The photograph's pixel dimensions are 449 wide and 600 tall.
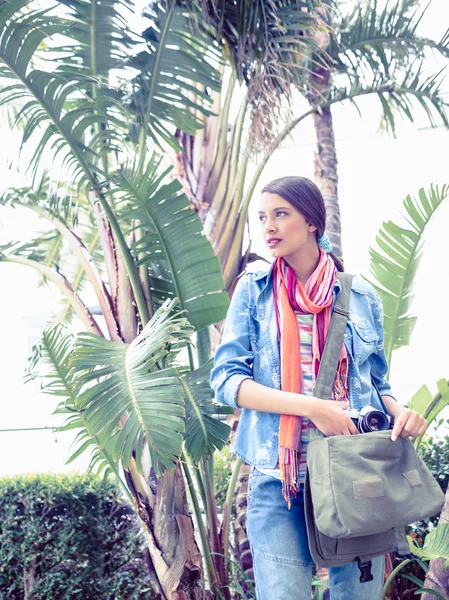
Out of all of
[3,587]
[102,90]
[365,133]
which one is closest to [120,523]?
[3,587]

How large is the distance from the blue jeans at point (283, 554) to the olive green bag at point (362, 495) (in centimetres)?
6

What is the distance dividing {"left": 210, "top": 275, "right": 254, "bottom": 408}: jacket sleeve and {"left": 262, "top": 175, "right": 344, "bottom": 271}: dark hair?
0.23 m

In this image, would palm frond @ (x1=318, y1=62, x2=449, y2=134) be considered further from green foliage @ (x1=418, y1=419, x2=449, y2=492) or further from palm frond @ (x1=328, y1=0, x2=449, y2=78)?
green foliage @ (x1=418, y1=419, x2=449, y2=492)

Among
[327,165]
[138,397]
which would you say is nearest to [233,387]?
[138,397]

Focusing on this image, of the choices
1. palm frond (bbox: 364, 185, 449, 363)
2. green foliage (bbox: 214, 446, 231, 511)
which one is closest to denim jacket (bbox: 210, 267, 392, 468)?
palm frond (bbox: 364, 185, 449, 363)

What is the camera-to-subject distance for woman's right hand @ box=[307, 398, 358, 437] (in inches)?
55.5

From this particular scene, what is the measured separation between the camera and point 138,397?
2355 millimetres

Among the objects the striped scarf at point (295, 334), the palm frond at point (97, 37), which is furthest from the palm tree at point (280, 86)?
the striped scarf at point (295, 334)

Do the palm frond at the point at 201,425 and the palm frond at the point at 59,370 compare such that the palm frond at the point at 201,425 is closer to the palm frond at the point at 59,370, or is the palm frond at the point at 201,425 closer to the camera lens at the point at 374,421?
the palm frond at the point at 59,370

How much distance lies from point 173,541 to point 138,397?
87 centimetres

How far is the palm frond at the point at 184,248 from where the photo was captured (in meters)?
2.90

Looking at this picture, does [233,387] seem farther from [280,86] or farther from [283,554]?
[280,86]

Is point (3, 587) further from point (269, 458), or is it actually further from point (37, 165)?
point (269, 458)

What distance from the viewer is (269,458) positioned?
150cm
